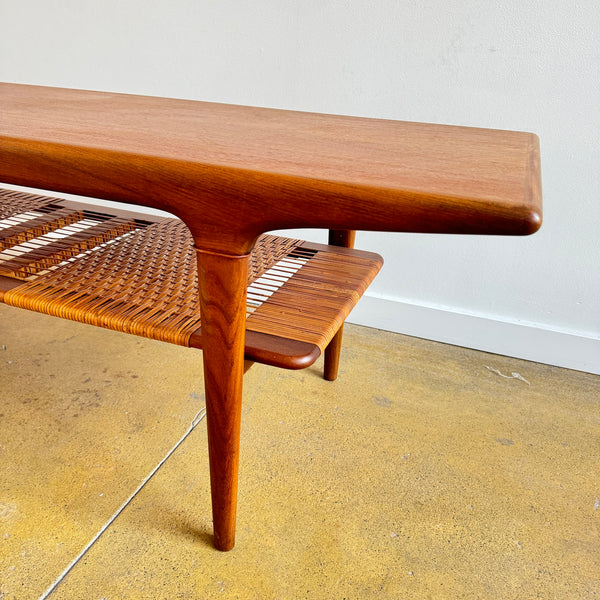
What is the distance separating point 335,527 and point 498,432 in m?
0.47

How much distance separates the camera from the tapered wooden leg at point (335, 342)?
1.18 m

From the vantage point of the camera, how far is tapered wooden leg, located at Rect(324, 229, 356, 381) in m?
1.18

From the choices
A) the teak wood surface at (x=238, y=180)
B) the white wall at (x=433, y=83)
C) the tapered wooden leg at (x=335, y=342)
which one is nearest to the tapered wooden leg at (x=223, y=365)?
the teak wood surface at (x=238, y=180)

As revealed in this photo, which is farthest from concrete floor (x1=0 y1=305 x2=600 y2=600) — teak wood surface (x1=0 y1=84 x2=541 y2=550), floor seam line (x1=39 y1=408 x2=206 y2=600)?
teak wood surface (x1=0 y1=84 x2=541 y2=550)

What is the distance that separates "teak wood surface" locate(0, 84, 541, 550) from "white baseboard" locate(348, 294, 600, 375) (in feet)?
2.29

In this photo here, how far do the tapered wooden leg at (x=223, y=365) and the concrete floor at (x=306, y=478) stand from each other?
0.11m

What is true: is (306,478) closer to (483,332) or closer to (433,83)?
(483,332)

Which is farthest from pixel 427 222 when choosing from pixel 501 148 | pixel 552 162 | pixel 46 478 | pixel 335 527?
pixel 552 162

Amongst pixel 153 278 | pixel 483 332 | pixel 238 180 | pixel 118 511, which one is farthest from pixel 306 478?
pixel 483 332

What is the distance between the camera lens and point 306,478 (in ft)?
3.28

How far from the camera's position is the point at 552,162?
1.31 meters

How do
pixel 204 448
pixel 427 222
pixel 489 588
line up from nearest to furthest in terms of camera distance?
pixel 427 222, pixel 489 588, pixel 204 448

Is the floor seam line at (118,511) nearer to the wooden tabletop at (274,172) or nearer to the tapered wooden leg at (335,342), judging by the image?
the tapered wooden leg at (335,342)

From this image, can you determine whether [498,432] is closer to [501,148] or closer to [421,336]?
[421,336]
